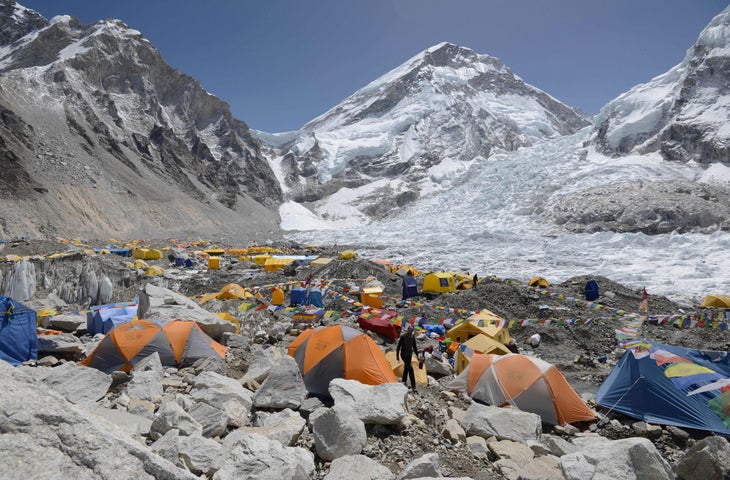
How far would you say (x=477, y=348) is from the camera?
1130 centimetres

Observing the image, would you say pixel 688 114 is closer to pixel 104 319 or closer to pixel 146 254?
pixel 146 254

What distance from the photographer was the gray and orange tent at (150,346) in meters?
8.06

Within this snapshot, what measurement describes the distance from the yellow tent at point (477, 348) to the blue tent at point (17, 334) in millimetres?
9539

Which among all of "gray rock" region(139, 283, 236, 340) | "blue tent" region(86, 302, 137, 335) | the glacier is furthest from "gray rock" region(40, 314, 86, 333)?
the glacier

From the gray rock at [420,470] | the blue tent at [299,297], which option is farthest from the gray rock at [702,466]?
the blue tent at [299,297]

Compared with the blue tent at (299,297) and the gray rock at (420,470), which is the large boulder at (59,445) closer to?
the gray rock at (420,470)

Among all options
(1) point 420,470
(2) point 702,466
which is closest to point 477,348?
(2) point 702,466

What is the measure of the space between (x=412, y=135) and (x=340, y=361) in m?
133

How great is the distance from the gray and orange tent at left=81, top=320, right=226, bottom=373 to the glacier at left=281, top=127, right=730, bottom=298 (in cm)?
2454

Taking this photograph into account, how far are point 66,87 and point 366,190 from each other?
227 feet

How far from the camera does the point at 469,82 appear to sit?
176250mm

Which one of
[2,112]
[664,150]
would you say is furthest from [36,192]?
[664,150]

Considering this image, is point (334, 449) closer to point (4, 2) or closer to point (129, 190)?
point (129, 190)

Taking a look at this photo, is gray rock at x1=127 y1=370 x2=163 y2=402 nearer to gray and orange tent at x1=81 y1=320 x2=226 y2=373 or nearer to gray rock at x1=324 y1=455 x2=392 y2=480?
gray and orange tent at x1=81 y1=320 x2=226 y2=373
